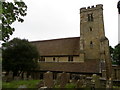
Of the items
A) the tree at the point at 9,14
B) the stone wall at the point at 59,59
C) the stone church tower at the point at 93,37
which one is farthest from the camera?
the stone wall at the point at 59,59

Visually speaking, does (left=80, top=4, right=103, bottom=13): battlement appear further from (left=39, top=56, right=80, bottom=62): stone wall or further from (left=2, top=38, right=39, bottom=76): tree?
(left=2, top=38, right=39, bottom=76): tree

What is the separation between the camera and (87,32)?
104 ft

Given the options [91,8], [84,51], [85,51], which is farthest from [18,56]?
[91,8]

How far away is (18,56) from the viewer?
83.9 feet

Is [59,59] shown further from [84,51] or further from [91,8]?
[91,8]

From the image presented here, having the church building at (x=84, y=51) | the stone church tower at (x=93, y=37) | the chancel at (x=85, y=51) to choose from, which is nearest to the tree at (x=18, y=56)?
the chancel at (x=85, y=51)

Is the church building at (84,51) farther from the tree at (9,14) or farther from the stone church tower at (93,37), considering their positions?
the tree at (9,14)

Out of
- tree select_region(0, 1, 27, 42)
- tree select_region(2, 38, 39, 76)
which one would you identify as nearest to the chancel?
tree select_region(2, 38, 39, 76)

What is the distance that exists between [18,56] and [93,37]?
49.8ft

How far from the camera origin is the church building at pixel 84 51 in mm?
28422

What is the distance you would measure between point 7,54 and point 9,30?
20.4 meters

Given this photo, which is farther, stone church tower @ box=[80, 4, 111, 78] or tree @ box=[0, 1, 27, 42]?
stone church tower @ box=[80, 4, 111, 78]

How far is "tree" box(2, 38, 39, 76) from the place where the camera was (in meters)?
25.3

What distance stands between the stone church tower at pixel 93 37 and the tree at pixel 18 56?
33.6ft
